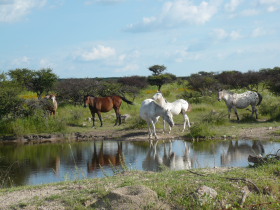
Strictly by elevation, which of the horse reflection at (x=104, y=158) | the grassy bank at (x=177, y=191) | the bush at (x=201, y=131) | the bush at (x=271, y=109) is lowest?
the horse reflection at (x=104, y=158)

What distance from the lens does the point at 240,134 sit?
16.8 meters

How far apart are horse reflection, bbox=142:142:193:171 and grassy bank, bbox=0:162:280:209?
3.30 metres

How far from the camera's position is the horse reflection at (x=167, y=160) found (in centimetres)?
1159

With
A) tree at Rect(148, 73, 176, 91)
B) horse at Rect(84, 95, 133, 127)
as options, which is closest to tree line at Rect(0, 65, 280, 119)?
horse at Rect(84, 95, 133, 127)

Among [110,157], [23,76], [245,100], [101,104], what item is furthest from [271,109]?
[23,76]

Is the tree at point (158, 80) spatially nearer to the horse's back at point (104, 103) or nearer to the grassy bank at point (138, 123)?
the grassy bank at point (138, 123)

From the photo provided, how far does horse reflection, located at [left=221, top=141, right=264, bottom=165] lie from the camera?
12.4m

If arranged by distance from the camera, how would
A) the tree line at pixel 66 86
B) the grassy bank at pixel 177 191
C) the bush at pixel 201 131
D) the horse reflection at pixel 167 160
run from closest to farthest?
the grassy bank at pixel 177 191 → the horse reflection at pixel 167 160 → the bush at pixel 201 131 → the tree line at pixel 66 86

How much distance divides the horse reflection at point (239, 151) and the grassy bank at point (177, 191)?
4015 millimetres

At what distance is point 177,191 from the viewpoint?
22.4 ft

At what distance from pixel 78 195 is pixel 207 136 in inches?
408

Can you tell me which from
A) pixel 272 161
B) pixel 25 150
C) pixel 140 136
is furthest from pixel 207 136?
pixel 272 161

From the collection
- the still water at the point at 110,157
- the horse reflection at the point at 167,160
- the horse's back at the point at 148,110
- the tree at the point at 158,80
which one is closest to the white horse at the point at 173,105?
the horse's back at the point at 148,110

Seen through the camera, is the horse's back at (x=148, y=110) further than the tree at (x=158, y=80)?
No
